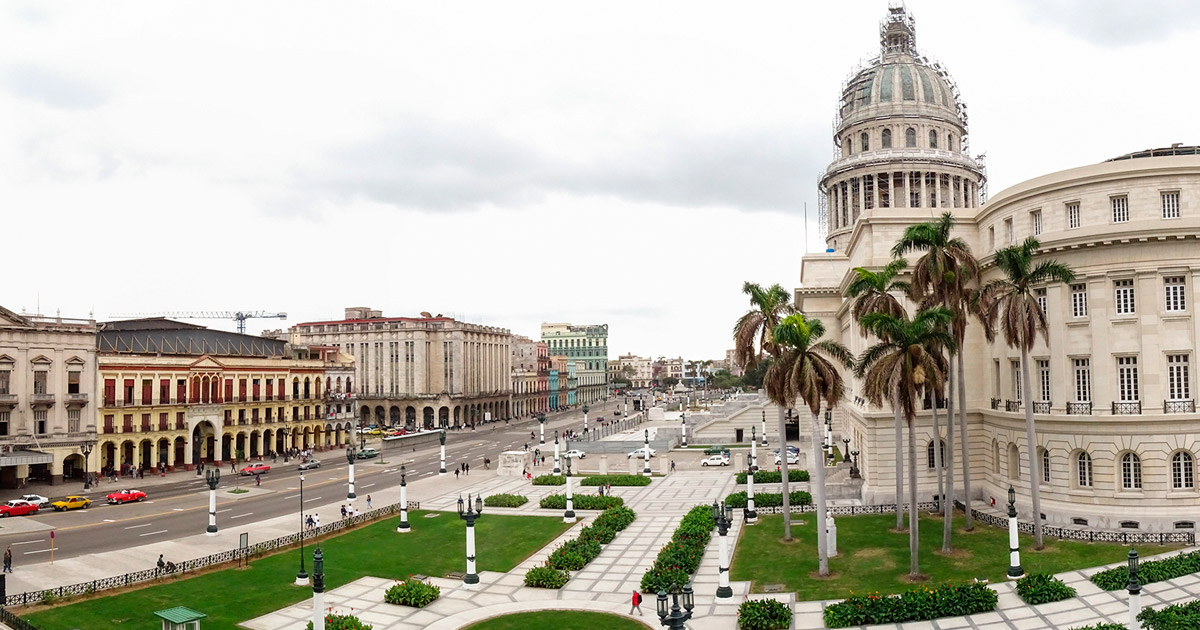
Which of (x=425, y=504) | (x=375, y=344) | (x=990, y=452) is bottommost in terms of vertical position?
(x=425, y=504)

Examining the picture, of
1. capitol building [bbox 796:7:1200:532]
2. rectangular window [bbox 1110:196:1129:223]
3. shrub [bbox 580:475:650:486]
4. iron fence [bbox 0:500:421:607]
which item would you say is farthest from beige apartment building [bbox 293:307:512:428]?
rectangular window [bbox 1110:196:1129:223]

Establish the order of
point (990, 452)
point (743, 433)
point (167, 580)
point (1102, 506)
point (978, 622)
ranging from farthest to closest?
point (743, 433) < point (990, 452) < point (1102, 506) < point (167, 580) < point (978, 622)

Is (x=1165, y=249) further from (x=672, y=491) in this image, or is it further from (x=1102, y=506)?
(x=672, y=491)

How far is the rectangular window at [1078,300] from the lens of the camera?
40.8 m

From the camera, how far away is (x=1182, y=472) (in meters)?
39.2

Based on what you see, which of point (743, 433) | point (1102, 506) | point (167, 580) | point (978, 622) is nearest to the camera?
point (978, 622)

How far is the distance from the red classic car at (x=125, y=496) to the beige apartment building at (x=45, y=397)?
10.2 metres

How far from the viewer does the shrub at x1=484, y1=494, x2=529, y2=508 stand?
5756 centimetres

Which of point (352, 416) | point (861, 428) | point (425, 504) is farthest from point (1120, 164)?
point (352, 416)

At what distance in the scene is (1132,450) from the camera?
39.2 meters

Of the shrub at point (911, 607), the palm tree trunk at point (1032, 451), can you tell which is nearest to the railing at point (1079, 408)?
the palm tree trunk at point (1032, 451)

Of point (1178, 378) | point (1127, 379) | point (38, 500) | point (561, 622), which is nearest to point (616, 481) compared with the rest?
point (561, 622)

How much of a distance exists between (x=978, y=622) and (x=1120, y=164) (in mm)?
24112

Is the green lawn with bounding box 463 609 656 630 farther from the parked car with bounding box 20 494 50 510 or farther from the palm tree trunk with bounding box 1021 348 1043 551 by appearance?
the parked car with bounding box 20 494 50 510
